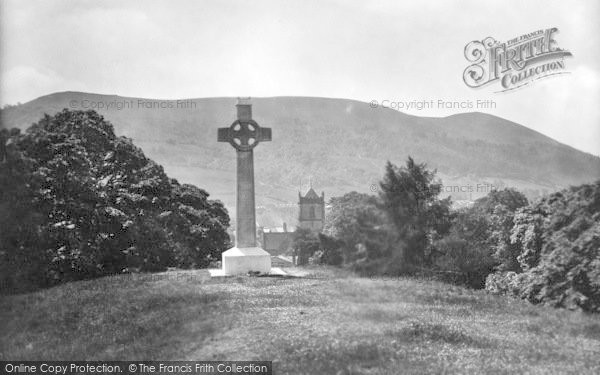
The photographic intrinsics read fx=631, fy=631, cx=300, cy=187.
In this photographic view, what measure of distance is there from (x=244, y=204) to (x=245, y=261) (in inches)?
116

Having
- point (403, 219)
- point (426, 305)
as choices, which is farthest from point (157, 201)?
point (426, 305)

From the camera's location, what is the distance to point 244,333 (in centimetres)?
1722

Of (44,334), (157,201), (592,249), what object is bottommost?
(44,334)

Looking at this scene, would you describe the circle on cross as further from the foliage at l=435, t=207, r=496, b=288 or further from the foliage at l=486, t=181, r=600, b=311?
the foliage at l=435, t=207, r=496, b=288

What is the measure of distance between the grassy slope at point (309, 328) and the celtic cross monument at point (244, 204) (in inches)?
169

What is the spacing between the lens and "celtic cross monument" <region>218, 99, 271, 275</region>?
3219 cm

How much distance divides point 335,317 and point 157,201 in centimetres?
3318

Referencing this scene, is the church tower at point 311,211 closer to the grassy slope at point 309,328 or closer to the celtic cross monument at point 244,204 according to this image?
the celtic cross monument at point 244,204

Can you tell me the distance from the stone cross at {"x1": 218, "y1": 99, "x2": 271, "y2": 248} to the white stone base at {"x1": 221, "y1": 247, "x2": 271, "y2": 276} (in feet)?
1.68

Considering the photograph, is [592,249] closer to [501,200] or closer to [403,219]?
[403,219]

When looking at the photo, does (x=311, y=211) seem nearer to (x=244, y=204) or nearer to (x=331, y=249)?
(x=331, y=249)

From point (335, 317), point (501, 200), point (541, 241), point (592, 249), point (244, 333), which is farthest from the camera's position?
point (501, 200)

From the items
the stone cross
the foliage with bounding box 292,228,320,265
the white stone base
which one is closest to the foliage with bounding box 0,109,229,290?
the white stone base

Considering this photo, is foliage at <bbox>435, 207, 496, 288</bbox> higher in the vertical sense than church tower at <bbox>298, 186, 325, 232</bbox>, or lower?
lower
